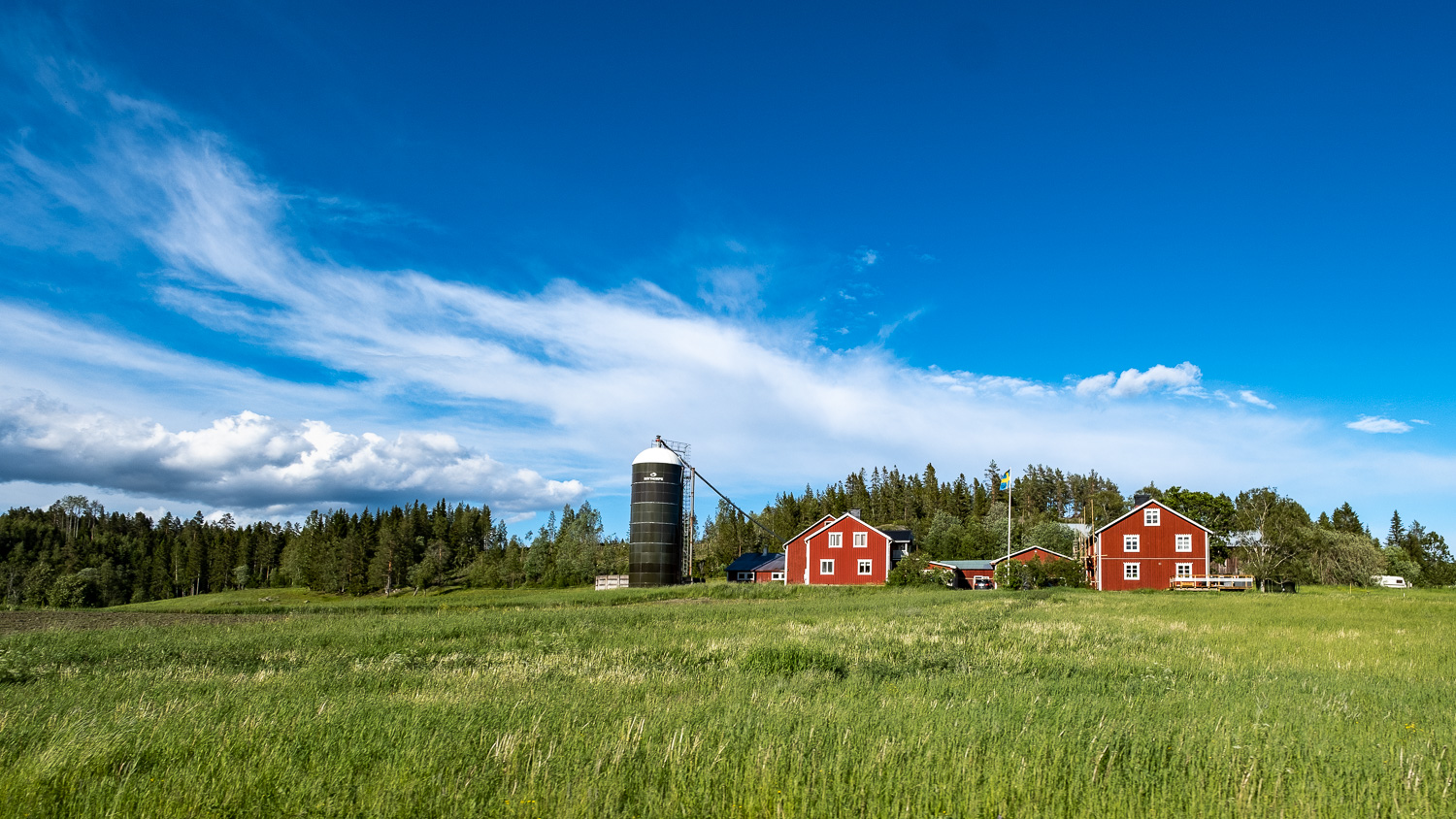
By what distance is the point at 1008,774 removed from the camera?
5668 millimetres

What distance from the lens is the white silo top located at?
6606 centimetres

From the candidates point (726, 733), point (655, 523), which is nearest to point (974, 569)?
point (655, 523)

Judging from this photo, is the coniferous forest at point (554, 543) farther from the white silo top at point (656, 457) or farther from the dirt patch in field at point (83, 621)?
the dirt patch in field at point (83, 621)

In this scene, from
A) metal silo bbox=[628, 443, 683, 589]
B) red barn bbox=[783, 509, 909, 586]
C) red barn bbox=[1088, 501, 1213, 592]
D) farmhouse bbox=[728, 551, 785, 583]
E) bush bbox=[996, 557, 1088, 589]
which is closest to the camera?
Result: bush bbox=[996, 557, 1088, 589]

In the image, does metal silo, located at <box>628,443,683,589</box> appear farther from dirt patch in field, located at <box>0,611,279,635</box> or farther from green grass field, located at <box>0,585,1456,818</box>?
green grass field, located at <box>0,585,1456,818</box>

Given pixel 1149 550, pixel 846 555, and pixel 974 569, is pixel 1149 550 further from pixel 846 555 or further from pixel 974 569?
pixel 846 555

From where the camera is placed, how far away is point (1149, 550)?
59875 millimetres

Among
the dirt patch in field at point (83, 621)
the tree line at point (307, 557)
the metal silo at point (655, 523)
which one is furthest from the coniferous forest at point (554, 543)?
the dirt patch in field at point (83, 621)

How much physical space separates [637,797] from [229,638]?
1721 centimetres

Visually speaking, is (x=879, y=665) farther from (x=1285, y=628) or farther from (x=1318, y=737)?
(x=1285, y=628)

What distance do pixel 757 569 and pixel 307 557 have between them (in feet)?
280

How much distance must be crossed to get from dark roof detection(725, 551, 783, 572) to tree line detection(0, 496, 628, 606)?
80.9ft

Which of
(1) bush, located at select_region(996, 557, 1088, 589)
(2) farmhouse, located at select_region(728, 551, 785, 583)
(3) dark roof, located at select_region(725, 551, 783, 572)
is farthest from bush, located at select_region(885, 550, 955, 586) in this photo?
(3) dark roof, located at select_region(725, 551, 783, 572)

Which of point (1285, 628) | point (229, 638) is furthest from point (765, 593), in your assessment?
point (229, 638)
